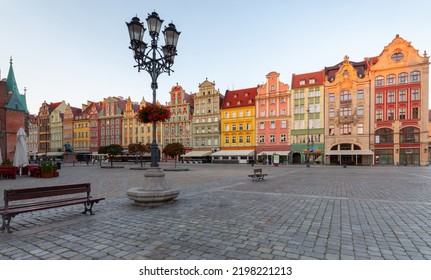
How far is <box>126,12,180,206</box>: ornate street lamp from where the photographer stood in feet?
24.6

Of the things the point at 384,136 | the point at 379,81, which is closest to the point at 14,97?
the point at 379,81

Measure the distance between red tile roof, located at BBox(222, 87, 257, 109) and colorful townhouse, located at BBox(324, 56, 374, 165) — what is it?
15.1 metres

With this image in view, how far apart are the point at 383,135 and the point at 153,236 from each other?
154 ft

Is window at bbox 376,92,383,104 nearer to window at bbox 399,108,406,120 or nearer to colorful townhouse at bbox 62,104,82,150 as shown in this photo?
window at bbox 399,108,406,120

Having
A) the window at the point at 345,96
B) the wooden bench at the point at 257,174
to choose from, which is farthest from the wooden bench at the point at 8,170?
the window at the point at 345,96

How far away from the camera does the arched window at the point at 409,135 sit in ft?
125

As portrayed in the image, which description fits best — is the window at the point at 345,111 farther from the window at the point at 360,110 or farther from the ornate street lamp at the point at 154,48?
the ornate street lamp at the point at 154,48

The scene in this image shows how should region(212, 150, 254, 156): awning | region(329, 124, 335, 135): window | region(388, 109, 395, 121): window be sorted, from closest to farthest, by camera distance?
→ region(388, 109, 395, 121): window < region(329, 124, 335, 135): window < region(212, 150, 254, 156): awning

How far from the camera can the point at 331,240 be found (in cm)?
441

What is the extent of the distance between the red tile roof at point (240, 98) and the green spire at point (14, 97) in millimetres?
36586

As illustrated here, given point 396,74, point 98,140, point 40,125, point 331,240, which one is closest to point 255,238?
point 331,240

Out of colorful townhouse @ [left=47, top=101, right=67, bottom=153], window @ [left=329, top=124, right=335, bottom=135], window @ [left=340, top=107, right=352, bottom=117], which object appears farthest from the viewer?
colorful townhouse @ [left=47, top=101, right=67, bottom=153]

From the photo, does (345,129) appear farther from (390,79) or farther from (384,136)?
(390,79)

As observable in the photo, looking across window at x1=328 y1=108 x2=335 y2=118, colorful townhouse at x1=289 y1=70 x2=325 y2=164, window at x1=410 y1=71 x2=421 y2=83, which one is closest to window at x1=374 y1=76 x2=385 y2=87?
window at x1=410 y1=71 x2=421 y2=83
